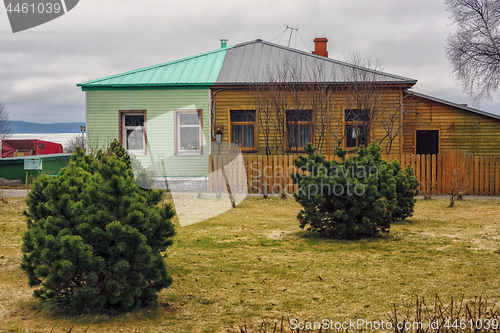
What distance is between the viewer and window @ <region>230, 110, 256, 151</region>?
1928cm

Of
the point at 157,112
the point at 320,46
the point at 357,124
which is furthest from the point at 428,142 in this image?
the point at 157,112

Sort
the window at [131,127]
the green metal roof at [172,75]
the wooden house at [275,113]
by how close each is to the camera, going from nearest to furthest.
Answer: the wooden house at [275,113], the green metal roof at [172,75], the window at [131,127]

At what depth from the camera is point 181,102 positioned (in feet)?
63.2

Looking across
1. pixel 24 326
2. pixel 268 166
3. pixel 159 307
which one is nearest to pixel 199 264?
pixel 159 307

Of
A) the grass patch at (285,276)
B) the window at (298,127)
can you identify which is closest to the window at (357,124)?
the window at (298,127)

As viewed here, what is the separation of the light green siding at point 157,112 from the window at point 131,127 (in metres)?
0.25

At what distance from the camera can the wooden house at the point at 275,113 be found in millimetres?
18562

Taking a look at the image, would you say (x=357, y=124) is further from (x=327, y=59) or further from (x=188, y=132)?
(x=188, y=132)

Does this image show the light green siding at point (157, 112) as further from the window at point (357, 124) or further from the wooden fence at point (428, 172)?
the window at point (357, 124)

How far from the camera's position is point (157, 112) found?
19203mm

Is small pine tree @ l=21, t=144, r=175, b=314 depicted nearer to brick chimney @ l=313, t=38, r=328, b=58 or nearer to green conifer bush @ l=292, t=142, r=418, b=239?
green conifer bush @ l=292, t=142, r=418, b=239

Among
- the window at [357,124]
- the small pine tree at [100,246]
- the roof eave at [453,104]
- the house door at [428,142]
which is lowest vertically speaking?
the small pine tree at [100,246]

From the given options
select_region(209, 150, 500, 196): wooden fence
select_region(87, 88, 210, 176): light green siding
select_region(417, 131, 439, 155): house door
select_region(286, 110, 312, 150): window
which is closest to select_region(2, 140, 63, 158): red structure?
select_region(87, 88, 210, 176): light green siding

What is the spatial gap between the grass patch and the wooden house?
9.36m
